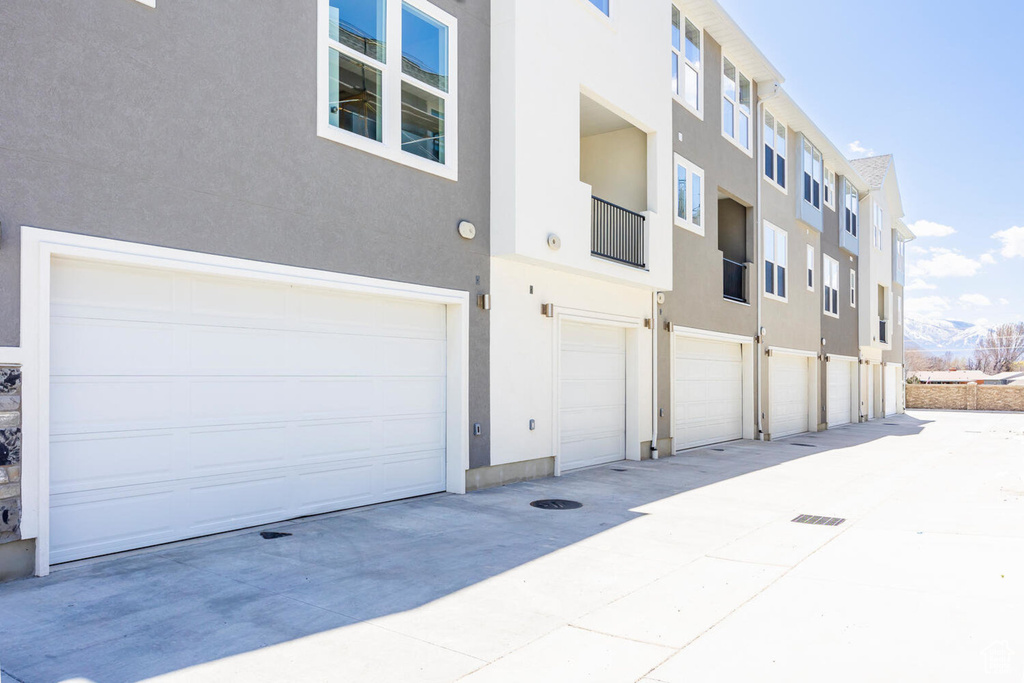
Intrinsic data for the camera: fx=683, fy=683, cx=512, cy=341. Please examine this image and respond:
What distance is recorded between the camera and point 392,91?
24.6 ft

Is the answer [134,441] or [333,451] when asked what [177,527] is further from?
[333,451]

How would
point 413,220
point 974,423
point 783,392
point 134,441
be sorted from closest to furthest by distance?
point 134,441 → point 413,220 → point 783,392 → point 974,423

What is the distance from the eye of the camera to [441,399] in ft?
27.3

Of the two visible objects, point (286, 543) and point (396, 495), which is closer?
point (286, 543)

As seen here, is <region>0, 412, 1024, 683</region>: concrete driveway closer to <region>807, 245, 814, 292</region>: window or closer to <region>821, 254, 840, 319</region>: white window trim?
<region>807, 245, 814, 292</region>: window

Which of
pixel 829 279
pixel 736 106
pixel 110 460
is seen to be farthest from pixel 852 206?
pixel 110 460

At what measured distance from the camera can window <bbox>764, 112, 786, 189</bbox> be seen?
1733cm

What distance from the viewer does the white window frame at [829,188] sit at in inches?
863

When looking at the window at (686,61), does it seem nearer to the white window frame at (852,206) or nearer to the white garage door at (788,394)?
the white garage door at (788,394)

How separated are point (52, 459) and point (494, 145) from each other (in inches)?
233

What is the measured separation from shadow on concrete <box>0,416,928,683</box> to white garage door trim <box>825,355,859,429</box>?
16237 millimetres

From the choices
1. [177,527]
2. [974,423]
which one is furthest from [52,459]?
[974,423]

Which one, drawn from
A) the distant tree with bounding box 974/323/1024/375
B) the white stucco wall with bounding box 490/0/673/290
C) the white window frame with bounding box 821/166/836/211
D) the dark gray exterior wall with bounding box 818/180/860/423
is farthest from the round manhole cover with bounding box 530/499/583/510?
the distant tree with bounding box 974/323/1024/375

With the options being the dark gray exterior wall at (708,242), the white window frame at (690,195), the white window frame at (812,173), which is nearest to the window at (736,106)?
the dark gray exterior wall at (708,242)
